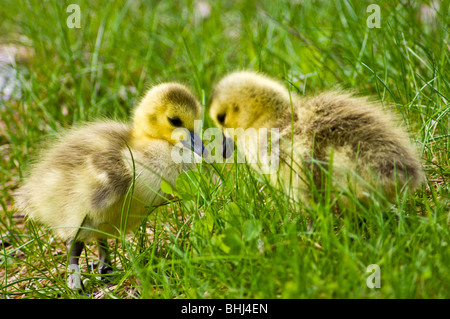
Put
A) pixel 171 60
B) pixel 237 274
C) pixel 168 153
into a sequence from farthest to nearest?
pixel 171 60
pixel 168 153
pixel 237 274

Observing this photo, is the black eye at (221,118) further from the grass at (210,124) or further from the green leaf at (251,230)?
the green leaf at (251,230)

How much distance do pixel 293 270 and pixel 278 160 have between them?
60 cm

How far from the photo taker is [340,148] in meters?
1.98

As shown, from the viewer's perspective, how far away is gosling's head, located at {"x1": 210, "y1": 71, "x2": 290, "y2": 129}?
2432mm

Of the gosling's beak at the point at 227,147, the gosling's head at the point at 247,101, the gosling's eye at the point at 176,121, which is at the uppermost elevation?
the gosling's head at the point at 247,101

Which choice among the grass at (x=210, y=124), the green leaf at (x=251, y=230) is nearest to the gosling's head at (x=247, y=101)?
the grass at (x=210, y=124)

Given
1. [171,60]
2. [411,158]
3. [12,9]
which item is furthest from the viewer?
[12,9]

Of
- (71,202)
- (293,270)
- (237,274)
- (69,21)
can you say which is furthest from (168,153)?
(69,21)

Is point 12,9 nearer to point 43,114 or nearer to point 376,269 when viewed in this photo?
point 43,114

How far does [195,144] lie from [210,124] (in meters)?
0.77

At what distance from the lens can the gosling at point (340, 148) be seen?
1.89 metres

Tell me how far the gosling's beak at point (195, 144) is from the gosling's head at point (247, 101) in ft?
0.85
